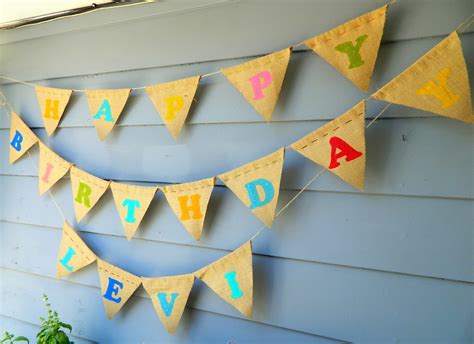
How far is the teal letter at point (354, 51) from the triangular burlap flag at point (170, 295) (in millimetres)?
888

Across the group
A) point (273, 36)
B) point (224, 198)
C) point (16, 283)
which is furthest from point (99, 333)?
point (273, 36)

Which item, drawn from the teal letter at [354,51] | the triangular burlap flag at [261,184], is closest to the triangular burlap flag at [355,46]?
the teal letter at [354,51]

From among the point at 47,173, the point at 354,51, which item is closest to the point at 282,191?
the point at 354,51

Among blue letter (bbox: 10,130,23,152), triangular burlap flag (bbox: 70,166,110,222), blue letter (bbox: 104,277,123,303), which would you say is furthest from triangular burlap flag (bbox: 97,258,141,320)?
blue letter (bbox: 10,130,23,152)

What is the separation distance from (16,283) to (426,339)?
72.8 inches

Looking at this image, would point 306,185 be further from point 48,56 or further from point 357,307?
point 48,56

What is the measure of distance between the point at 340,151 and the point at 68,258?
126 centimetres

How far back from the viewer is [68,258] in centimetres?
175

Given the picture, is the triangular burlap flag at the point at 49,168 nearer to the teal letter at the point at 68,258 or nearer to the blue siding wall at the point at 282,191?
the blue siding wall at the point at 282,191

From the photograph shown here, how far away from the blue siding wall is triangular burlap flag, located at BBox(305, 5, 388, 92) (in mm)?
51

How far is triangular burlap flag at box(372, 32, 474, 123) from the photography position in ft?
3.42

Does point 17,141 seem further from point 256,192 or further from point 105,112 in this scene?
point 256,192

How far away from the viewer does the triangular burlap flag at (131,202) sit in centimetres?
153

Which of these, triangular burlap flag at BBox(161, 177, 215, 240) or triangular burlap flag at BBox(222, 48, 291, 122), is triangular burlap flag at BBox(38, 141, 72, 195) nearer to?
triangular burlap flag at BBox(161, 177, 215, 240)
